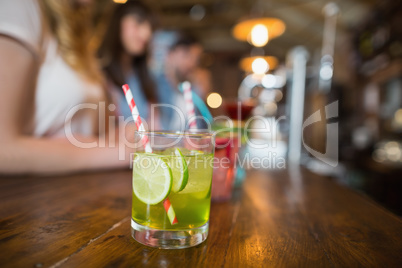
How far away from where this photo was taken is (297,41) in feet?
30.5

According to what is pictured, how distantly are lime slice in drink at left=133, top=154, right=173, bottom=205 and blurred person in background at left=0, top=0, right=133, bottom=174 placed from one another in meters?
0.69

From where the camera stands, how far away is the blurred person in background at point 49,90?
1.06 meters

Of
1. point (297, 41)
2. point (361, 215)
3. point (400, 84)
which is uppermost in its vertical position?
point (297, 41)

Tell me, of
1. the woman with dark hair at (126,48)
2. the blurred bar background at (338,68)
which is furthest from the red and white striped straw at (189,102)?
the woman with dark hair at (126,48)

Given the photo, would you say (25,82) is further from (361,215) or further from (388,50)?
(388,50)

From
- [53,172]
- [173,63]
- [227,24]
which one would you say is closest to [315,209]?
[53,172]

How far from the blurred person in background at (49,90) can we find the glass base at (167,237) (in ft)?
2.45

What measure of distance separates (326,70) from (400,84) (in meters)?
2.46

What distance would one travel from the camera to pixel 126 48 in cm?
246

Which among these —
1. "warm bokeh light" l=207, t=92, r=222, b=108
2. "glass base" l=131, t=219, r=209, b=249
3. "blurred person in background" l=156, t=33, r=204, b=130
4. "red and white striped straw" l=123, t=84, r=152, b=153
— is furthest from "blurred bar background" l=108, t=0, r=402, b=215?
"glass base" l=131, t=219, r=209, b=249

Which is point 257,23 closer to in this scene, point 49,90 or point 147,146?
point 49,90

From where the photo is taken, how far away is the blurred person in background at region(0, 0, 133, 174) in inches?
41.8

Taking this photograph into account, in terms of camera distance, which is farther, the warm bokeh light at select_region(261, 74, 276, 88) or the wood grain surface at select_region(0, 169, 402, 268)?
the warm bokeh light at select_region(261, 74, 276, 88)

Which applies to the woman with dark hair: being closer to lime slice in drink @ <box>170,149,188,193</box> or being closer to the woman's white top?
the woman's white top
